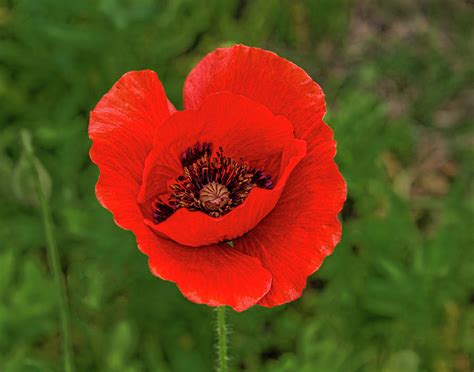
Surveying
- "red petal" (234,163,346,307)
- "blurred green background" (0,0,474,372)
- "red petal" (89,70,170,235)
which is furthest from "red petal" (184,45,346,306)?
"blurred green background" (0,0,474,372)

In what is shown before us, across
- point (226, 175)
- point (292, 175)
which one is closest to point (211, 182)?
point (226, 175)

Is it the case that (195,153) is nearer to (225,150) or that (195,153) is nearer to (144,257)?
(225,150)

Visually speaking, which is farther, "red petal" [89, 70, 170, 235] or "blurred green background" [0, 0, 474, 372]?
"blurred green background" [0, 0, 474, 372]

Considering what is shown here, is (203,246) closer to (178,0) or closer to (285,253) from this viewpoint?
(285,253)

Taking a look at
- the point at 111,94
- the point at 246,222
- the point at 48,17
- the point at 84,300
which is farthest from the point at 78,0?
the point at 246,222

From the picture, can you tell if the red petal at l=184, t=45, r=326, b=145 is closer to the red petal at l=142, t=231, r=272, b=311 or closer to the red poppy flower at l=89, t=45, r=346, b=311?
the red poppy flower at l=89, t=45, r=346, b=311

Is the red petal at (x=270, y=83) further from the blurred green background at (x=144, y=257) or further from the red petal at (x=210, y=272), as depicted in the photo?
the blurred green background at (x=144, y=257)
